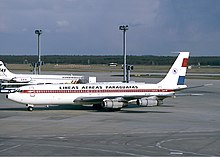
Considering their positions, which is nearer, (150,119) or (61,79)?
(150,119)

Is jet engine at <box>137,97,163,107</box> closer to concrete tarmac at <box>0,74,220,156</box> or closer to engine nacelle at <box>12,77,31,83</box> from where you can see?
concrete tarmac at <box>0,74,220,156</box>

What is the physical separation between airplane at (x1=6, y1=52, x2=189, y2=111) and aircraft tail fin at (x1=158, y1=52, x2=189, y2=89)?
12 cm

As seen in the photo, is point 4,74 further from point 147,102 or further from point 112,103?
point 147,102

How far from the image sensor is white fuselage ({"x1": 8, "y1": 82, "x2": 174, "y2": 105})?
2179 inches

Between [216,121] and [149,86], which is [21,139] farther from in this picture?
[149,86]

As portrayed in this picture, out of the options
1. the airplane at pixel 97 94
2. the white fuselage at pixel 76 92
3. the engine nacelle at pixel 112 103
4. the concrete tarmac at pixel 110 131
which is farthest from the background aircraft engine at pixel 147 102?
the engine nacelle at pixel 112 103

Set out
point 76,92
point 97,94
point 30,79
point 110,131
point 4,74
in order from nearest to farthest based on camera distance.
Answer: point 110,131
point 76,92
point 97,94
point 30,79
point 4,74

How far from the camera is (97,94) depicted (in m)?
57.7

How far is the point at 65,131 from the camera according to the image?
3994 centimetres

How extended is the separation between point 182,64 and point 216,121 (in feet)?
51.9

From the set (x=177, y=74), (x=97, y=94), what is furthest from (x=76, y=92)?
(x=177, y=74)

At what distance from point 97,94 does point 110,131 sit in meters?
18.0

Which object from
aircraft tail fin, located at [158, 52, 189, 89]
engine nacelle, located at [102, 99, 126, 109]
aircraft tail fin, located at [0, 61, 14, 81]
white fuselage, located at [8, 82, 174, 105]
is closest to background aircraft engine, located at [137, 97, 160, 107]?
white fuselage, located at [8, 82, 174, 105]

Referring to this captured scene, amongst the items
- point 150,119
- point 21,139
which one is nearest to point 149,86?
point 150,119
